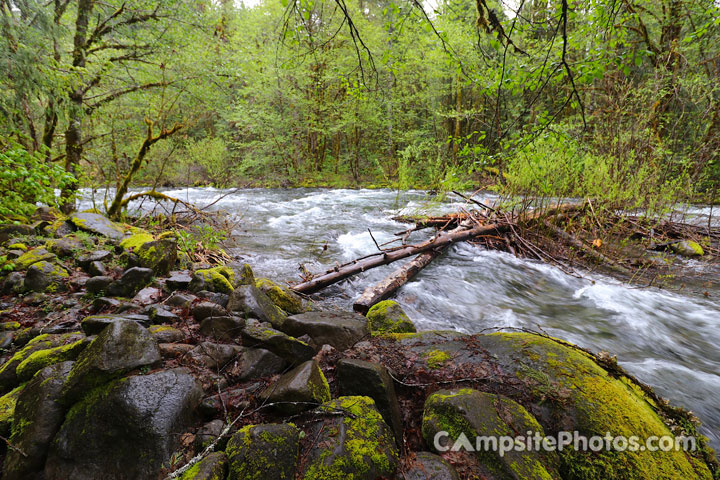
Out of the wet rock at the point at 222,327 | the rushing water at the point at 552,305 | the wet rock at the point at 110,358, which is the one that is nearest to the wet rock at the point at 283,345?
the wet rock at the point at 222,327

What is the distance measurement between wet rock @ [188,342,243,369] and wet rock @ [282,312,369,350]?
537 millimetres

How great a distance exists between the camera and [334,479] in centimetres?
145

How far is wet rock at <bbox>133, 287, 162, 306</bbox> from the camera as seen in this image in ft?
10.1

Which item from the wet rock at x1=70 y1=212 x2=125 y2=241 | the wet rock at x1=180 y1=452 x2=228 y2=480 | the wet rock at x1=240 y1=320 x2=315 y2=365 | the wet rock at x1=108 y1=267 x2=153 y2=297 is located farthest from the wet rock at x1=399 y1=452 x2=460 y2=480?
the wet rock at x1=70 y1=212 x2=125 y2=241

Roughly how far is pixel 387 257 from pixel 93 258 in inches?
170

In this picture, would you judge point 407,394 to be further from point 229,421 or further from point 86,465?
point 86,465

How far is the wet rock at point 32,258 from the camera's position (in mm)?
3660

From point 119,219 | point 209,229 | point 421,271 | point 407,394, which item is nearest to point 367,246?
point 421,271

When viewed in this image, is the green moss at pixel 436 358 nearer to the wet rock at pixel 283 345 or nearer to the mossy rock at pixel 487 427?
the mossy rock at pixel 487 427

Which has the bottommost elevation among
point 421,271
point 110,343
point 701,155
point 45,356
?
point 421,271

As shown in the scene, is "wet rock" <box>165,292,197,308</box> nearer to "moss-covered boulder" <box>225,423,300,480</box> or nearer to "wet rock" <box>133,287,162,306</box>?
"wet rock" <box>133,287,162,306</box>

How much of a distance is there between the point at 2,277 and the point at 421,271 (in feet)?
19.8

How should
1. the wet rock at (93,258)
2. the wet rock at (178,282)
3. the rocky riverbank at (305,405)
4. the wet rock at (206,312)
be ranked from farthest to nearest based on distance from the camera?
the wet rock at (93,258)
the wet rock at (178,282)
the wet rock at (206,312)
the rocky riverbank at (305,405)

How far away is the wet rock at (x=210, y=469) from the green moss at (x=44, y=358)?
1398mm
